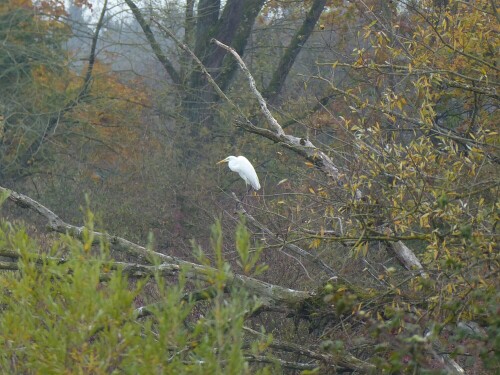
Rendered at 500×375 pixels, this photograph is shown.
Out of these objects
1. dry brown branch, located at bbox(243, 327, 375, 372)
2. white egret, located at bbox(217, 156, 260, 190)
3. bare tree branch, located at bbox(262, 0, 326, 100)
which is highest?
bare tree branch, located at bbox(262, 0, 326, 100)

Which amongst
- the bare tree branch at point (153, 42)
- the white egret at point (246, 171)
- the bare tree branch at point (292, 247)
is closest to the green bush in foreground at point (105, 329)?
the bare tree branch at point (292, 247)

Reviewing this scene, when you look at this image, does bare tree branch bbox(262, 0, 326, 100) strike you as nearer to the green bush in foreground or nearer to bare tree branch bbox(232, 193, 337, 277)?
bare tree branch bbox(232, 193, 337, 277)

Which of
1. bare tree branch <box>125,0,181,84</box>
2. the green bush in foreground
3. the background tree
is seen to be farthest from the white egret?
the green bush in foreground

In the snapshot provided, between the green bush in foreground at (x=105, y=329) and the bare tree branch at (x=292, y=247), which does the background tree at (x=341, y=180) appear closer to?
the bare tree branch at (x=292, y=247)

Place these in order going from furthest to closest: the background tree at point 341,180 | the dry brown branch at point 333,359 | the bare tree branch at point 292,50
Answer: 1. the bare tree branch at point 292,50
2. the dry brown branch at point 333,359
3. the background tree at point 341,180

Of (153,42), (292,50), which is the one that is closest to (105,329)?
(153,42)

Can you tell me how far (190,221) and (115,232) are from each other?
47.8 inches

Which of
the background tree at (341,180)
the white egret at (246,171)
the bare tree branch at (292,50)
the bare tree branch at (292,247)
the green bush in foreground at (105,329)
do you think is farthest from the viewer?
the bare tree branch at (292,50)

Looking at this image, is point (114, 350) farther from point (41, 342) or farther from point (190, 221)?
point (190, 221)

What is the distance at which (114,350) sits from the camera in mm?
3623

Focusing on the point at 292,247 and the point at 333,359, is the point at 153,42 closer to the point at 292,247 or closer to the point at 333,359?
the point at 292,247

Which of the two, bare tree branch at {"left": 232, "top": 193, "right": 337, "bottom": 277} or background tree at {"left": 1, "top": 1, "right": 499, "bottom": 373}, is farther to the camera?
bare tree branch at {"left": 232, "top": 193, "right": 337, "bottom": 277}

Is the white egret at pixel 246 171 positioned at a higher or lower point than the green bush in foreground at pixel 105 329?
lower

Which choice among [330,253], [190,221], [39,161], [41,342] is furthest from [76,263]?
[39,161]
